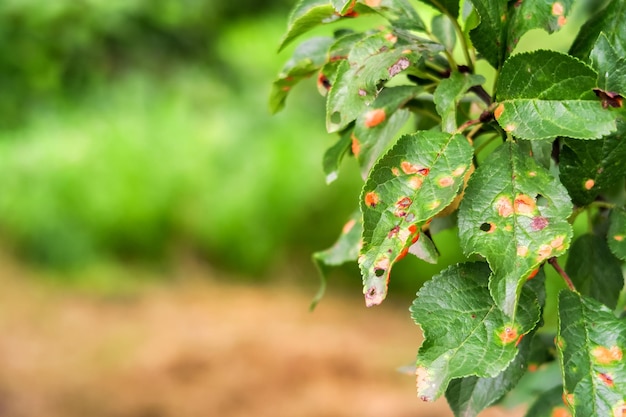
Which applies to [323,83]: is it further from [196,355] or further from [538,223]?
[196,355]

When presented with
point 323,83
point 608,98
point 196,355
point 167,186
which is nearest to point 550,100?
point 608,98

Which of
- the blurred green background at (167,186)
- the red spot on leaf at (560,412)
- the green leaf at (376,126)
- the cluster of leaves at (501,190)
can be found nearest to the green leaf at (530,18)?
the cluster of leaves at (501,190)

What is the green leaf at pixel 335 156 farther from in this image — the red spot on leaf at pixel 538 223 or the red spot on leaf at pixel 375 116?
the red spot on leaf at pixel 538 223

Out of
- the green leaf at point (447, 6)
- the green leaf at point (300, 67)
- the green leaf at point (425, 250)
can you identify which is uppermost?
the green leaf at point (300, 67)

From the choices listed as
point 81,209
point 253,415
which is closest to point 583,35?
point 253,415

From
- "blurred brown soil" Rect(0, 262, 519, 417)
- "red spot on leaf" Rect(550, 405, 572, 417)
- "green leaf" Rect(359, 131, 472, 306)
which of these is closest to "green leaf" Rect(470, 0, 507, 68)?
"green leaf" Rect(359, 131, 472, 306)

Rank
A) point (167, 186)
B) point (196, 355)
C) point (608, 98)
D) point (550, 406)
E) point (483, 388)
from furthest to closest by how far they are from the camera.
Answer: point (167, 186) → point (196, 355) → point (550, 406) → point (483, 388) → point (608, 98)

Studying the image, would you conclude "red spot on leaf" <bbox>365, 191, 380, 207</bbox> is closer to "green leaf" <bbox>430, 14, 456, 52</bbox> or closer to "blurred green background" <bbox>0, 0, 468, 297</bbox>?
"green leaf" <bbox>430, 14, 456, 52</bbox>
